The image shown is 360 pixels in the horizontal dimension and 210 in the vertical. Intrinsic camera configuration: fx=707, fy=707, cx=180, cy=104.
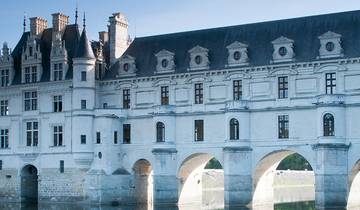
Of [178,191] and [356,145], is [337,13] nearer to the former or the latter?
[356,145]

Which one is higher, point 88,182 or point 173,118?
point 173,118

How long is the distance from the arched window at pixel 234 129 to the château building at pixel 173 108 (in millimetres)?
71

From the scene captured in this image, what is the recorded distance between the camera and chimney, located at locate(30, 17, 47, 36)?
173 ft

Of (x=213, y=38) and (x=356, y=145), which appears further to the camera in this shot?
(x=213, y=38)

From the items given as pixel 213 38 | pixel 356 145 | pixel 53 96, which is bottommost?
pixel 356 145

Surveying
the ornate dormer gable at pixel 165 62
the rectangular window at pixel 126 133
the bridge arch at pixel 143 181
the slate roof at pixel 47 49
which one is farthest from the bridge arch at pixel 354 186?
the slate roof at pixel 47 49

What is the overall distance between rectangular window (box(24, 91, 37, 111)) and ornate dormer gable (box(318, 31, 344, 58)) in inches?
835

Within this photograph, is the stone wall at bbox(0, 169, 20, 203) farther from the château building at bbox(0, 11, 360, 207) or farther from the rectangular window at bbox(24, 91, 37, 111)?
the rectangular window at bbox(24, 91, 37, 111)

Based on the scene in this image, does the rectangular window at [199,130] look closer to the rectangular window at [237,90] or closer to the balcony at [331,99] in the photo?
the rectangular window at [237,90]

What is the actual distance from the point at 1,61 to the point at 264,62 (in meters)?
21.1

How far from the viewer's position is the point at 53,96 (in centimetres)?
5006

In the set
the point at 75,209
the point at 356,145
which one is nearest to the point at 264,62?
the point at 356,145

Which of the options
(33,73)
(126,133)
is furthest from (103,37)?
(126,133)

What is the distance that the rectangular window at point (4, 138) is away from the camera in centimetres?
5253
